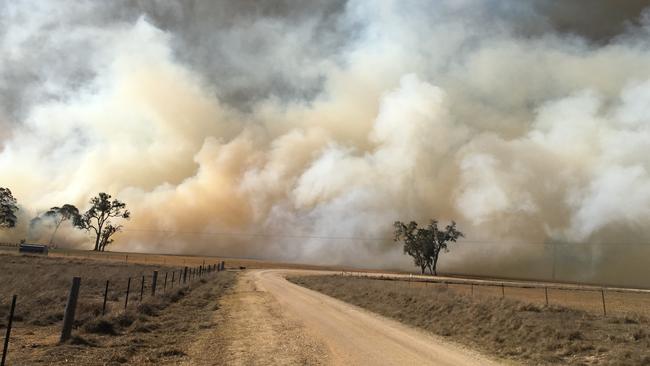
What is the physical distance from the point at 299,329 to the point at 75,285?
8.43 meters

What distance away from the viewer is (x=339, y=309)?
88.1 ft

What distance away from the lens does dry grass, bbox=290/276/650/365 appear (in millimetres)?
13961

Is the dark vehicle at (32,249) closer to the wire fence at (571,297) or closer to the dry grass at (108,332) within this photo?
the wire fence at (571,297)

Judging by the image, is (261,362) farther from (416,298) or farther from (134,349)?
(416,298)

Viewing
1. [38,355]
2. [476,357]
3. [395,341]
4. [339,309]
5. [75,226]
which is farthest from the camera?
[75,226]

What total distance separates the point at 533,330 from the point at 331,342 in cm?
822

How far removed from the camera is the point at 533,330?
17.1 meters

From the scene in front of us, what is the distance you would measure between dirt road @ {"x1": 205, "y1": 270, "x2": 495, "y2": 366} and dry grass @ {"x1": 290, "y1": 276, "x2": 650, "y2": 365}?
1608mm

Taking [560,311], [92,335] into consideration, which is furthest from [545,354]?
[92,335]

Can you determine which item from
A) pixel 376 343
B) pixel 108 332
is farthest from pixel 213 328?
pixel 376 343

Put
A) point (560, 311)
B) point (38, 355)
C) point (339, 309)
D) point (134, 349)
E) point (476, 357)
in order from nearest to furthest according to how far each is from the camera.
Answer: point (38, 355)
point (134, 349)
point (476, 357)
point (560, 311)
point (339, 309)

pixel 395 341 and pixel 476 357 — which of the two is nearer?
pixel 476 357

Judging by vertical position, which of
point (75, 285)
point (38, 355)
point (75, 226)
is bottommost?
point (38, 355)

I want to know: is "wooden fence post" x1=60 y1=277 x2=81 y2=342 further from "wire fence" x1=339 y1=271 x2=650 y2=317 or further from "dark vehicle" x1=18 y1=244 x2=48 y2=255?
"dark vehicle" x1=18 y1=244 x2=48 y2=255
